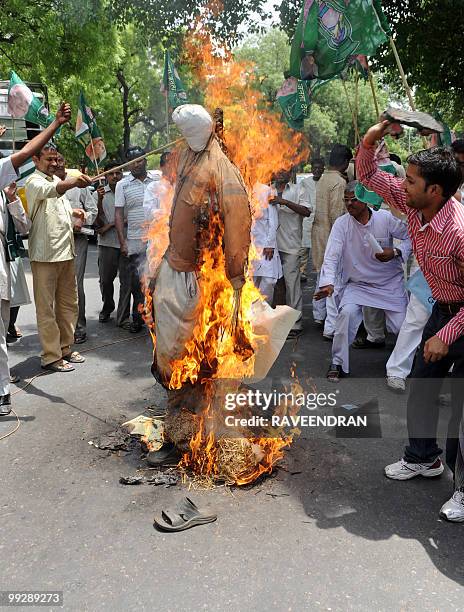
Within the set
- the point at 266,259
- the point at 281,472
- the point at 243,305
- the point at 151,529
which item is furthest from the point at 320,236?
the point at 151,529

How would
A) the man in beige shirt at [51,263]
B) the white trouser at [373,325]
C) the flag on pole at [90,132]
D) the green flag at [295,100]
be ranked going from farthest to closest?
the white trouser at [373,325], the flag on pole at [90,132], the man in beige shirt at [51,263], the green flag at [295,100]

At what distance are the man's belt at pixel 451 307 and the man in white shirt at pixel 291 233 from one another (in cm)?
393

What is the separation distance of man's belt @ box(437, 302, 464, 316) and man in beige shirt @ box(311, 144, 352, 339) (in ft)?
12.3

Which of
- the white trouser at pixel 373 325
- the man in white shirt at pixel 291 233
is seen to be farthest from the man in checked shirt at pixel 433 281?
the man in white shirt at pixel 291 233

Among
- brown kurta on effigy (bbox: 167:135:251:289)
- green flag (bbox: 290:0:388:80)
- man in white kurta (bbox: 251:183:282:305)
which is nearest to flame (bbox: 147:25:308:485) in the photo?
brown kurta on effigy (bbox: 167:135:251:289)

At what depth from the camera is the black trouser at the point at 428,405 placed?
12.1 feet

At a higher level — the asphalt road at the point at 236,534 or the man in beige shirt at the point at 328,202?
the man in beige shirt at the point at 328,202

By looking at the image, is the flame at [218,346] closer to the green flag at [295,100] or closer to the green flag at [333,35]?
the green flag at [333,35]

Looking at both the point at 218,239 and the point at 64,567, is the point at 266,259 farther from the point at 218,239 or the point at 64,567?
the point at 64,567

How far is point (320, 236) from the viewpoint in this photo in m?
7.56

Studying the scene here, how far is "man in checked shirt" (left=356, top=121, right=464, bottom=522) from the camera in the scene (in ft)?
10.7

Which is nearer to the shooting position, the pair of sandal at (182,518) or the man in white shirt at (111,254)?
the pair of sandal at (182,518)

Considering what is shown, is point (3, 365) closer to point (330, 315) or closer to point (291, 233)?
point (330, 315)

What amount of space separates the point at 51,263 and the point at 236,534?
3.70 m
